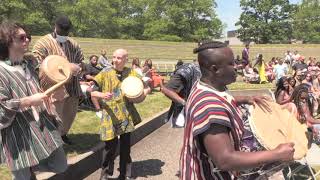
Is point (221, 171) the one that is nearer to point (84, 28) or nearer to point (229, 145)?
point (229, 145)

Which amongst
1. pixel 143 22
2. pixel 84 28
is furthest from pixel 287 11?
pixel 84 28

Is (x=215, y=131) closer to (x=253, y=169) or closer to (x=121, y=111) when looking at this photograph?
(x=253, y=169)

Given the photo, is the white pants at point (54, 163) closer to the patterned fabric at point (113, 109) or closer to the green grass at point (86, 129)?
the patterned fabric at point (113, 109)

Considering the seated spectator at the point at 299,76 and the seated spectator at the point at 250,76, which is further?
the seated spectator at the point at 250,76

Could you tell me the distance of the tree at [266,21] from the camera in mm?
80875

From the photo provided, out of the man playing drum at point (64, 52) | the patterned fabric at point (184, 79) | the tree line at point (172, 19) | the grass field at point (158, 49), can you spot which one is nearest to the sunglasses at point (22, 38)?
the man playing drum at point (64, 52)

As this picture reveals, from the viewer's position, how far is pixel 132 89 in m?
6.08

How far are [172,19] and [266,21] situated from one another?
60.2ft

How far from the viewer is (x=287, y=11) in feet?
279

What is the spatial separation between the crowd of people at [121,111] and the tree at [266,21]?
7421 centimetres

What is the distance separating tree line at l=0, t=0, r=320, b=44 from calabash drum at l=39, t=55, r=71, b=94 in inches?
2275

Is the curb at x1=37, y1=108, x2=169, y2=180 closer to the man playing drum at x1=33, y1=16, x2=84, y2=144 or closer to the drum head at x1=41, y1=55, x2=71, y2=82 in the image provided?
the man playing drum at x1=33, y1=16, x2=84, y2=144

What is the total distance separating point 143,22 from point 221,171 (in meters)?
74.9

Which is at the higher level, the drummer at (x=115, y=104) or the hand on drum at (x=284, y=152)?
the hand on drum at (x=284, y=152)
